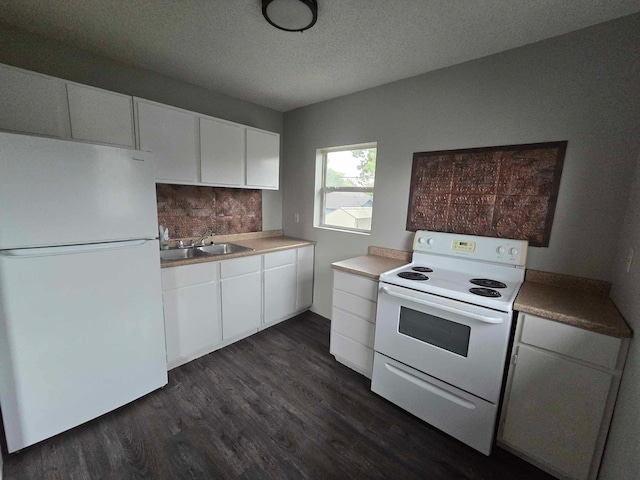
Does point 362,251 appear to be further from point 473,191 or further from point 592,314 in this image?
point 592,314

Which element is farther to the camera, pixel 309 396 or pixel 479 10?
pixel 309 396

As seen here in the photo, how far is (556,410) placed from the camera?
1.32 meters

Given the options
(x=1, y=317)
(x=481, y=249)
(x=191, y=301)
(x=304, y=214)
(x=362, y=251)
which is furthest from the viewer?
(x=304, y=214)

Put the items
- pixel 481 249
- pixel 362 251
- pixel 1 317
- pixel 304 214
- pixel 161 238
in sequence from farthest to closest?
pixel 304 214, pixel 362 251, pixel 161 238, pixel 481 249, pixel 1 317

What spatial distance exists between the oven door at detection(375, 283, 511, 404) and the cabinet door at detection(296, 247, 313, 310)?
1.37 metres

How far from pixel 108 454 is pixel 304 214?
2561 mm

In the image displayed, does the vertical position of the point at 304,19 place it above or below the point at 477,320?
above

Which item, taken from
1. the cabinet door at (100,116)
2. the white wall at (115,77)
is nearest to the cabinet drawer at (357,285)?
the cabinet door at (100,116)

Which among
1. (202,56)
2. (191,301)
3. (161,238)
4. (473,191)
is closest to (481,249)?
(473,191)

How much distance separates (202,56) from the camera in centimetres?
200

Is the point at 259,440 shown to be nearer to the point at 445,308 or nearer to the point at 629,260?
the point at 445,308

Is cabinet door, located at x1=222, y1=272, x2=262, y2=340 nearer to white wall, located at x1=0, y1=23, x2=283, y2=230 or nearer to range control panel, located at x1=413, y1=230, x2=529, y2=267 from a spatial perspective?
range control panel, located at x1=413, y1=230, x2=529, y2=267

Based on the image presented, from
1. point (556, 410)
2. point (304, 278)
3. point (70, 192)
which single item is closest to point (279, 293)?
point (304, 278)

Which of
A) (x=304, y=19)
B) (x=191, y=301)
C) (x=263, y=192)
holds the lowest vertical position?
(x=191, y=301)
